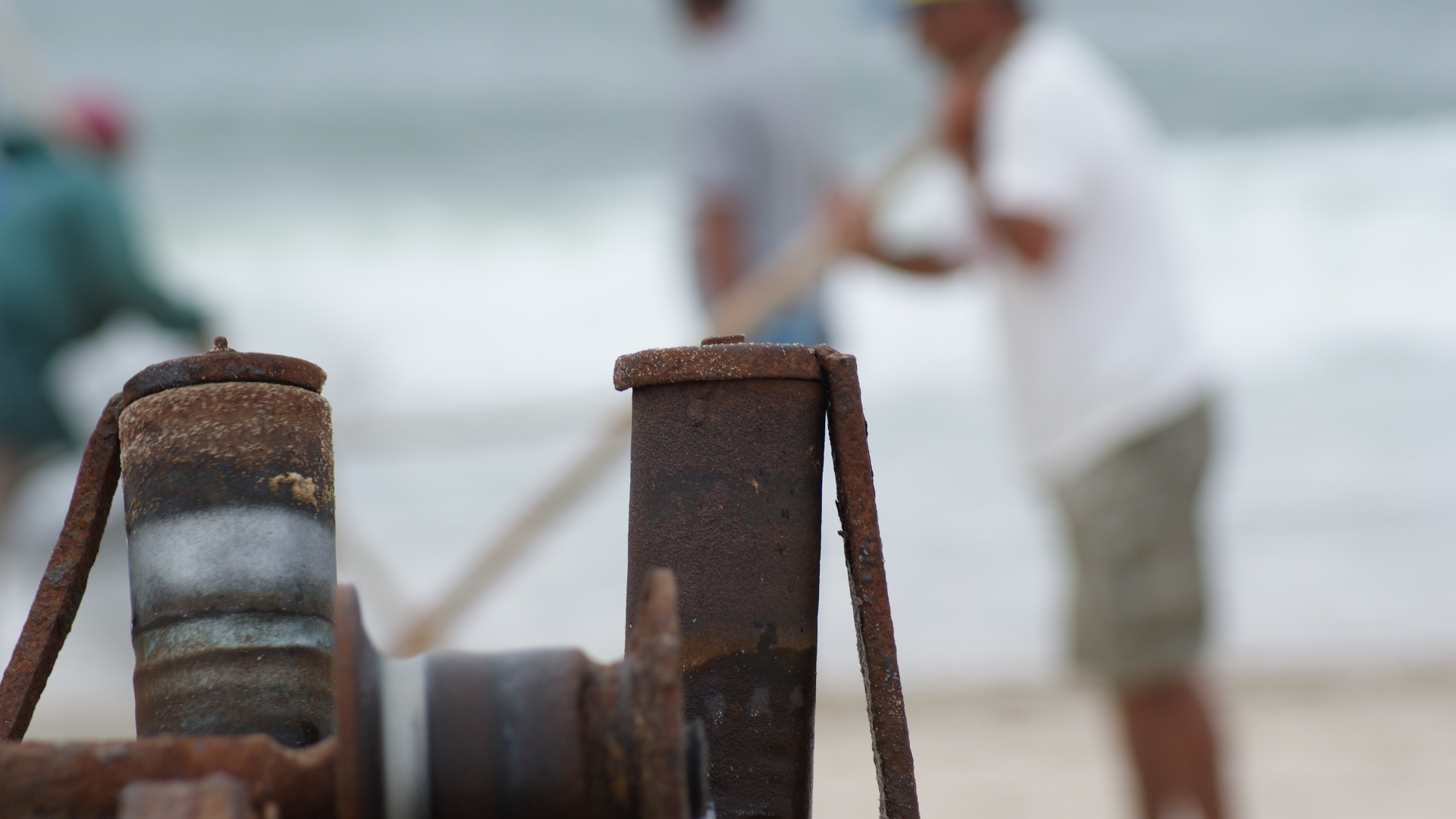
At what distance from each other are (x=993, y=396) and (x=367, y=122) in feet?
26.2

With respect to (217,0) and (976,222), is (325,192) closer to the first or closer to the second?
(217,0)

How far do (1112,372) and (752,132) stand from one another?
173 centimetres

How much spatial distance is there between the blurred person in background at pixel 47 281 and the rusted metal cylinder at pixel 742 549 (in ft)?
12.0

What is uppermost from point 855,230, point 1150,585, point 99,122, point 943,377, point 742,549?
point 943,377

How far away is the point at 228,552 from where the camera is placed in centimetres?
80

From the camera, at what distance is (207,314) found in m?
4.38

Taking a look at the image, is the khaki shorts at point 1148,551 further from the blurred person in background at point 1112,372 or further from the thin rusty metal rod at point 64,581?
the thin rusty metal rod at point 64,581

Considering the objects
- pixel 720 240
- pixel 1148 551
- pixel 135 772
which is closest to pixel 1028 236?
pixel 1148 551

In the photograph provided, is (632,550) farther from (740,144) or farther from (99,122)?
(99,122)

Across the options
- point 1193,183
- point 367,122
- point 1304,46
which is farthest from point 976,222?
point 1304,46

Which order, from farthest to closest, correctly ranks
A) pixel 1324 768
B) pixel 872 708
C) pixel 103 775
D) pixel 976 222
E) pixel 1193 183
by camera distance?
pixel 1193 183 < pixel 1324 768 < pixel 976 222 < pixel 872 708 < pixel 103 775

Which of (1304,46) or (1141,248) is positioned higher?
(1304,46)

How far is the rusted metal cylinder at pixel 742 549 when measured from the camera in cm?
82

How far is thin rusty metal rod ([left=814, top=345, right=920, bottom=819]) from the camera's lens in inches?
30.7
